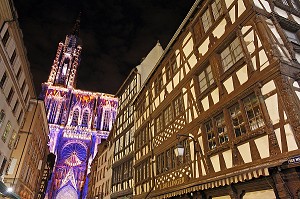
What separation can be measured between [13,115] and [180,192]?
17833 mm

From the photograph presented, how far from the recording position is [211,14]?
10.3 m

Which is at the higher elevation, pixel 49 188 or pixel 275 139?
pixel 49 188

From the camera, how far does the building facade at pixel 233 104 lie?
6133mm

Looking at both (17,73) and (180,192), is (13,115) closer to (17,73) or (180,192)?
(17,73)

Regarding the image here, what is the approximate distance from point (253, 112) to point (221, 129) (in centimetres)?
175

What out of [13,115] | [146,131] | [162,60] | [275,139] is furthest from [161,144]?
[13,115]

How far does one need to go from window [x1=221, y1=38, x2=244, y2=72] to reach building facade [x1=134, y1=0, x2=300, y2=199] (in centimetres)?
4

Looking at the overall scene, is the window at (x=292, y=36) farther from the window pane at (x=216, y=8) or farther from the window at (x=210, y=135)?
the window at (x=210, y=135)

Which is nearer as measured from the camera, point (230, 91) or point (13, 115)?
point (230, 91)

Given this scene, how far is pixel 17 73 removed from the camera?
20.2 metres

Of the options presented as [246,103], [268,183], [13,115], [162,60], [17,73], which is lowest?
[268,183]

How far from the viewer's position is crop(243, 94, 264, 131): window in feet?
22.6

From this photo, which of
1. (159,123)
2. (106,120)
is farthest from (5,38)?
(106,120)

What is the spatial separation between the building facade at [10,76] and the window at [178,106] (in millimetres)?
11918
